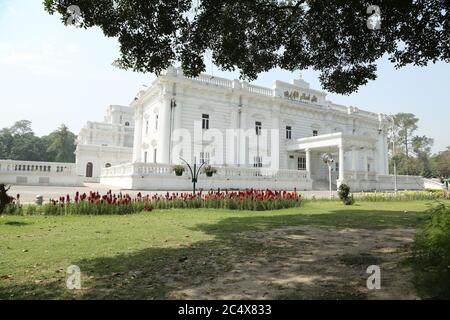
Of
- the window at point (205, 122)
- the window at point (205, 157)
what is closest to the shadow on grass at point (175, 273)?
the window at point (205, 157)

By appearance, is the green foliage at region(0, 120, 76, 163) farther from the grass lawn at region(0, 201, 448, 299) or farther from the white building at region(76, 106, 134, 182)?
the grass lawn at region(0, 201, 448, 299)

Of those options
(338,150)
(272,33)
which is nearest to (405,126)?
(338,150)

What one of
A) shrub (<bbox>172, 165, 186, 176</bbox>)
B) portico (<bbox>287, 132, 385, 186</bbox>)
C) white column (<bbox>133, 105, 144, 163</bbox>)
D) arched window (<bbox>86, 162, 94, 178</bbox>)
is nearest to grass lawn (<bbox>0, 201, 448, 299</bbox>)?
shrub (<bbox>172, 165, 186, 176</bbox>)

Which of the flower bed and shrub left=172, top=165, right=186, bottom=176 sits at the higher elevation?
shrub left=172, top=165, right=186, bottom=176

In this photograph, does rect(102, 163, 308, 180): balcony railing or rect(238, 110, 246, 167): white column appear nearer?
rect(102, 163, 308, 180): balcony railing

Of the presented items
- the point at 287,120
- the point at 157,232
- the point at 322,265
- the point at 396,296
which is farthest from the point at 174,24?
the point at 287,120

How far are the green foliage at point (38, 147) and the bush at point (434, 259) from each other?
64.0m

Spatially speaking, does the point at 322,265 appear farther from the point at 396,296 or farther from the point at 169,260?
the point at 169,260

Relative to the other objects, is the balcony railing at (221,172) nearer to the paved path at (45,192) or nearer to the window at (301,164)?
the paved path at (45,192)

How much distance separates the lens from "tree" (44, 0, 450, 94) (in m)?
6.89

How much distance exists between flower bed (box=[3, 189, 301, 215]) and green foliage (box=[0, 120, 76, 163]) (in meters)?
54.8

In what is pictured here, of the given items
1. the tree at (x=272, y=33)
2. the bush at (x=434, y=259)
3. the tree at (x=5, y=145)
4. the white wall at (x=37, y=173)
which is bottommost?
the bush at (x=434, y=259)

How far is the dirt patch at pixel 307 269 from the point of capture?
3016 millimetres

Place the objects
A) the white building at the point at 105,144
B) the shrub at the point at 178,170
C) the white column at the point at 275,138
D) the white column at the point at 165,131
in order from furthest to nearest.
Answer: the white building at the point at 105,144
the white column at the point at 275,138
the white column at the point at 165,131
the shrub at the point at 178,170
